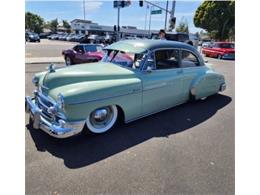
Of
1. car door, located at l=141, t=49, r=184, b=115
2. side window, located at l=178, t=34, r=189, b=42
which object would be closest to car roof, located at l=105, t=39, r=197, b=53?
car door, located at l=141, t=49, r=184, b=115

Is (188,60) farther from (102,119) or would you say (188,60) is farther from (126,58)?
(102,119)

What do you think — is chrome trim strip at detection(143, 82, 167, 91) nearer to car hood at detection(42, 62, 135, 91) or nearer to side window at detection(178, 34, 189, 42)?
car hood at detection(42, 62, 135, 91)

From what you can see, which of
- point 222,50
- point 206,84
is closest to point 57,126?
point 206,84

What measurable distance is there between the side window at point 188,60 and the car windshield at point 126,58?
1.33 m

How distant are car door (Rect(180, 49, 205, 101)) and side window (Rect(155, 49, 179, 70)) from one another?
0.65 feet

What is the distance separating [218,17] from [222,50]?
19252 mm

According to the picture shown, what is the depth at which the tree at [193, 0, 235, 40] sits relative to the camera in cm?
3341

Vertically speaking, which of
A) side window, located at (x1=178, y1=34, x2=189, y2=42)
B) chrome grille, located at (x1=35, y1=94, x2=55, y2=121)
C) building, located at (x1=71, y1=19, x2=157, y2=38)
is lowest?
chrome grille, located at (x1=35, y1=94, x2=55, y2=121)

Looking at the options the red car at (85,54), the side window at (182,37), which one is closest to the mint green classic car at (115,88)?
the red car at (85,54)

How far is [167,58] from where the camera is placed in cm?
468

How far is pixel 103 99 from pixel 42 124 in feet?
3.42
